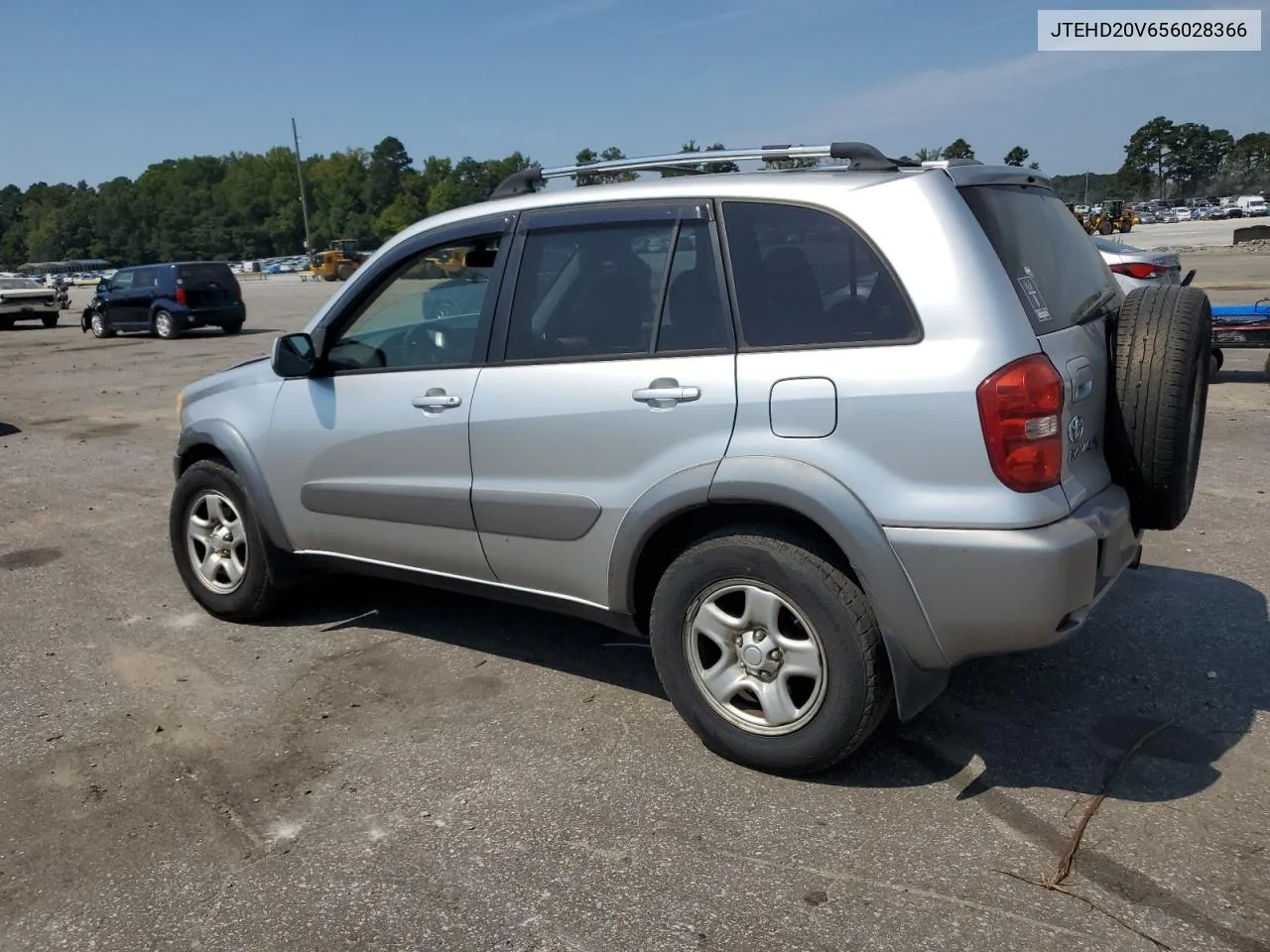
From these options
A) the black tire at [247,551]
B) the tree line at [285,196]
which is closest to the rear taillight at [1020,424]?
the black tire at [247,551]

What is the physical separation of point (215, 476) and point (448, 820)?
7.59 feet

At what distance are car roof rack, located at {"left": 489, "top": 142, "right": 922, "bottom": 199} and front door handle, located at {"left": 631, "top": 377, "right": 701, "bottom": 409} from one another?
0.90 meters

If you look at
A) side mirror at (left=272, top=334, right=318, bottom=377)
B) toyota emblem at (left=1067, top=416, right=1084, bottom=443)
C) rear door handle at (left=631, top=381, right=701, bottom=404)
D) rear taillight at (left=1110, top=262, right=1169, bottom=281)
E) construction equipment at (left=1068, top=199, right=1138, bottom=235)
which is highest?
construction equipment at (left=1068, top=199, right=1138, bottom=235)

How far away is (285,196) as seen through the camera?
154 meters

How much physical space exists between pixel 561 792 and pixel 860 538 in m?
1.22

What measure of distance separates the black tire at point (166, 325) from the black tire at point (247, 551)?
64.1ft

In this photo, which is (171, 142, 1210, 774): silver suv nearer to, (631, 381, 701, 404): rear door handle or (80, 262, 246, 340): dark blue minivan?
(631, 381, 701, 404): rear door handle

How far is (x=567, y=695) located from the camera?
4.12 m

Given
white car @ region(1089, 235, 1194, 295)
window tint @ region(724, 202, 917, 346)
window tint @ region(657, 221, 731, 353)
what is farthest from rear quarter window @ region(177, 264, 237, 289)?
window tint @ region(724, 202, 917, 346)

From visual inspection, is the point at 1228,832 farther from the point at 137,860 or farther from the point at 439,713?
the point at 137,860

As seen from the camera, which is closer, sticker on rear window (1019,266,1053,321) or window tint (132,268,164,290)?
sticker on rear window (1019,266,1053,321)

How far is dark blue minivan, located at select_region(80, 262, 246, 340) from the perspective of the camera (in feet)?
74.8

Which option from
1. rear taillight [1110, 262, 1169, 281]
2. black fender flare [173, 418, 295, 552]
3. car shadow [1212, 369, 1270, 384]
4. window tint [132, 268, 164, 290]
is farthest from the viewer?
window tint [132, 268, 164, 290]

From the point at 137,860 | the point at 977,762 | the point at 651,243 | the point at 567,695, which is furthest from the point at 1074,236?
the point at 137,860
